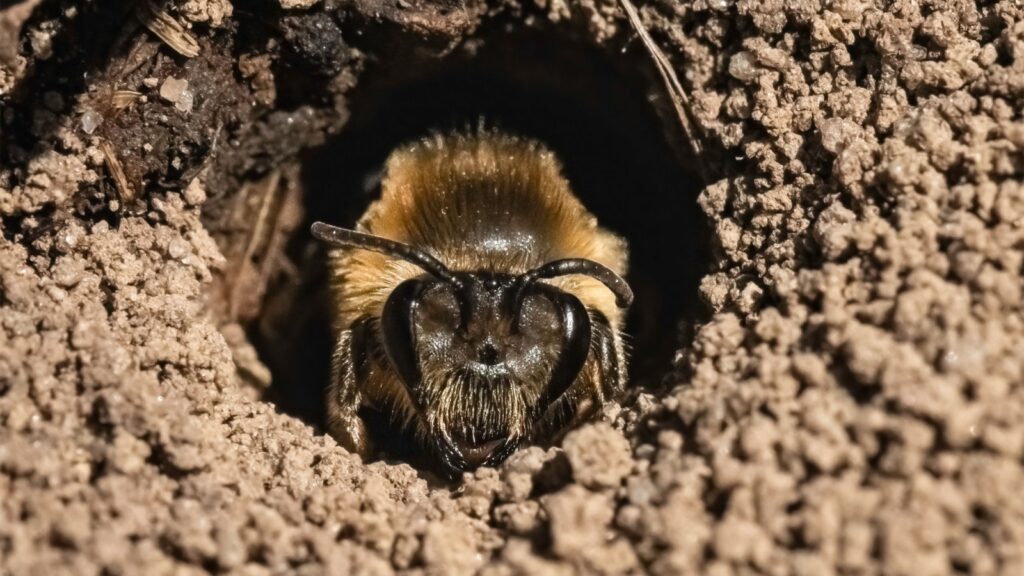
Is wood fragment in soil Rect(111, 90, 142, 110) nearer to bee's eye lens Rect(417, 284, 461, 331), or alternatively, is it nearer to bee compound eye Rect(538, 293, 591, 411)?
bee's eye lens Rect(417, 284, 461, 331)

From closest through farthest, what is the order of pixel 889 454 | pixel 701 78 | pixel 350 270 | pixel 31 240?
pixel 889 454, pixel 31 240, pixel 701 78, pixel 350 270

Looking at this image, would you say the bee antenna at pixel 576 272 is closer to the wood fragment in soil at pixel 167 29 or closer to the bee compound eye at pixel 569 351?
the bee compound eye at pixel 569 351

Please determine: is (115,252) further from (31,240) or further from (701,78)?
(701,78)

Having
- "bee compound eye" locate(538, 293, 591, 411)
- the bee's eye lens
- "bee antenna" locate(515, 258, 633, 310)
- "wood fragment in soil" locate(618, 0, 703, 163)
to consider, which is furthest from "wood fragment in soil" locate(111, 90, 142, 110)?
"wood fragment in soil" locate(618, 0, 703, 163)

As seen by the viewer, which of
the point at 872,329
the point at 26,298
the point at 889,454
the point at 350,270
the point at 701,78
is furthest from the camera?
the point at 350,270

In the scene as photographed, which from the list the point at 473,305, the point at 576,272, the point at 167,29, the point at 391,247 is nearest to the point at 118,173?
the point at 167,29

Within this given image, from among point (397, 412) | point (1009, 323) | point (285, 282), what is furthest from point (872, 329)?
point (285, 282)

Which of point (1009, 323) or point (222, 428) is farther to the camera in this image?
point (222, 428)
